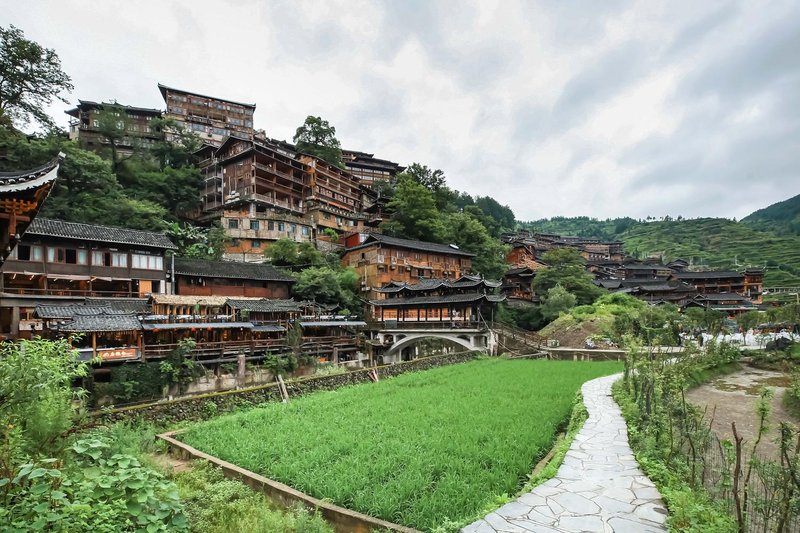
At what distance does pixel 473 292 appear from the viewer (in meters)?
37.1

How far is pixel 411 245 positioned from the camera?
47.0 m

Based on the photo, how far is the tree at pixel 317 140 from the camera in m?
59.6

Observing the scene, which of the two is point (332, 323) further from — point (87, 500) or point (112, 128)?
point (112, 128)

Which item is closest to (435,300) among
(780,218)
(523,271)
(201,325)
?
(201,325)

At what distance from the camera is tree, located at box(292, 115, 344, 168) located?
5956 centimetres

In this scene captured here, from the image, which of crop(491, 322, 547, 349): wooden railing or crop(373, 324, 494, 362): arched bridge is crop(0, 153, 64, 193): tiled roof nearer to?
crop(373, 324, 494, 362): arched bridge

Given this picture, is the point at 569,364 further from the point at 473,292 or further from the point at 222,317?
the point at 222,317

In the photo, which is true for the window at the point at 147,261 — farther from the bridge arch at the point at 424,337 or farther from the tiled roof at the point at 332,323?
the bridge arch at the point at 424,337

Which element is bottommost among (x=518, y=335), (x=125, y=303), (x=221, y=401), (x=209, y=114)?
(x=518, y=335)

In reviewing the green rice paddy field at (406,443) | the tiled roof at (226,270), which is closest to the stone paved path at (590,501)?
the green rice paddy field at (406,443)

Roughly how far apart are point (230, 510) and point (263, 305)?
24.5 metres

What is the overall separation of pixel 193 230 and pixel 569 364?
123 ft

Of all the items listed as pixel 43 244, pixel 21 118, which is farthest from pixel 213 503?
pixel 21 118

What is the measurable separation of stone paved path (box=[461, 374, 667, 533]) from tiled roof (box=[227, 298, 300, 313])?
2551 centimetres
